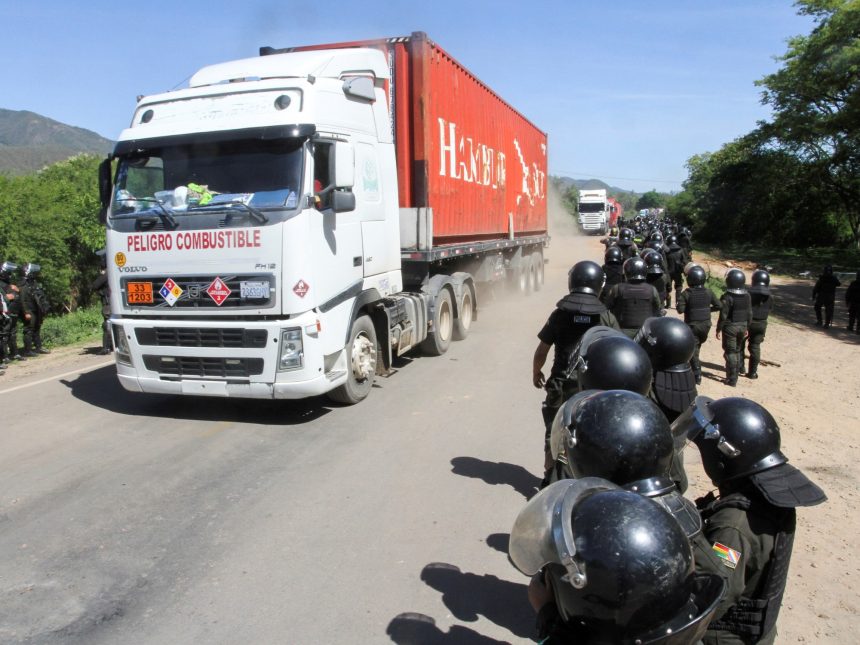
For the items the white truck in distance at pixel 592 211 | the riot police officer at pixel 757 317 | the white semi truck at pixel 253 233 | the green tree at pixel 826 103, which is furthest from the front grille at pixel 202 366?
the white truck in distance at pixel 592 211

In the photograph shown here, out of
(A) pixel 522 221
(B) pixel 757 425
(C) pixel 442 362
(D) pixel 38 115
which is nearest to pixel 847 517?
(B) pixel 757 425

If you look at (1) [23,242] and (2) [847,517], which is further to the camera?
(1) [23,242]

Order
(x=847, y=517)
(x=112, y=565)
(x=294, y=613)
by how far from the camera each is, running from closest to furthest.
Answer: (x=294, y=613) < (x=112, y=565) < (x=847, y=517)

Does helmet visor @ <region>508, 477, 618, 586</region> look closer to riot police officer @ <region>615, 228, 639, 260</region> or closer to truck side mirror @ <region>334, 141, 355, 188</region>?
truck side mirror @ <region>334, 141, 355, 188</region>

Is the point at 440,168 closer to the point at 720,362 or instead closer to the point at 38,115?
the point at 720,362

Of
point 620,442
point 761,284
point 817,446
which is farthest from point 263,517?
point 761,284

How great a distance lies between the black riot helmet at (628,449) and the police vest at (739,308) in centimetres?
776

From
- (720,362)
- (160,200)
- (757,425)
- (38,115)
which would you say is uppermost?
(38,115)

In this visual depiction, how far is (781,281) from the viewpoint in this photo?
2539 cm

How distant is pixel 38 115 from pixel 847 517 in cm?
22545

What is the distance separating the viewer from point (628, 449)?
2053 millimetres

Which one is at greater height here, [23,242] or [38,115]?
[38,115]

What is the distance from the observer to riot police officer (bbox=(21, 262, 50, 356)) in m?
10.6

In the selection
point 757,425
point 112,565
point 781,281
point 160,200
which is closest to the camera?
point 757,425
